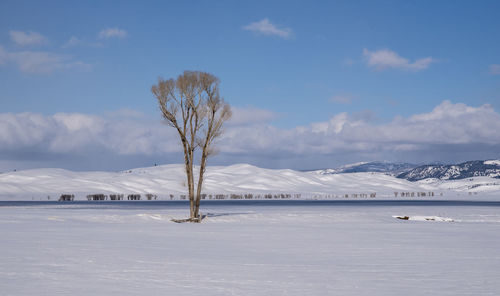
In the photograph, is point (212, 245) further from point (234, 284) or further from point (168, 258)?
point (234, 284)

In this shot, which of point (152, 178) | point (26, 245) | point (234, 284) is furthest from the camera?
point (152, 178)

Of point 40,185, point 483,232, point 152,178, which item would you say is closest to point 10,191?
point 40,185

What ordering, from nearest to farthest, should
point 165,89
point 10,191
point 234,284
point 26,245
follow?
1. point 234,284
2. point 26,245
3. point 165,89
4. point 10,191

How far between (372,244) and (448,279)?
9058mm

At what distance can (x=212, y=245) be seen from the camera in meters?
23.2

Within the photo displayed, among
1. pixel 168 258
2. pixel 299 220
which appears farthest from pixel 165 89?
pixel 168 258

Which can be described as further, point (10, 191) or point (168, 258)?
point (10, 191)

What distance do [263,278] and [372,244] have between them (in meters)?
10.0

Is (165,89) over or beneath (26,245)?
over

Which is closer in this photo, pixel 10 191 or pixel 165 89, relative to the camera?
pixel 165 89

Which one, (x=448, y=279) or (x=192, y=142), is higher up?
(x=192, y=142)

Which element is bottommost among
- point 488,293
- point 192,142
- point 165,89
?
point 488,293

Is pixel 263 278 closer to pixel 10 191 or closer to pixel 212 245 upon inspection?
pixel 212 245

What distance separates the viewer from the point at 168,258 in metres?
18.4
